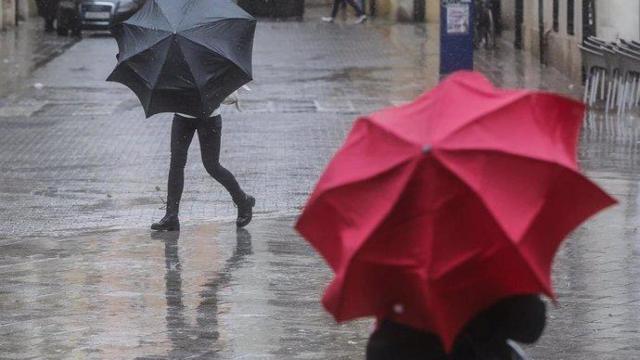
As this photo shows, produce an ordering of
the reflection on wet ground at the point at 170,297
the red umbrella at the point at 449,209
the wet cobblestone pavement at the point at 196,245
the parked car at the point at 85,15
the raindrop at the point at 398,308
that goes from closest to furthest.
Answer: the red umbrella at the point at 449,209, the raindrop at the point at 398,308, the reflection on wet ground at the point at 170,297, the wet cobblestone pavement at the point at 196,245, the parked car at the point at 85,15

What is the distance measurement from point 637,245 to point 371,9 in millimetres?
35483

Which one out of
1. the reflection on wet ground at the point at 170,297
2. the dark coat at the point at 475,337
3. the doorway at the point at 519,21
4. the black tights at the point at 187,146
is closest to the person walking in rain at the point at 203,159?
the black tights at the point at 187,146

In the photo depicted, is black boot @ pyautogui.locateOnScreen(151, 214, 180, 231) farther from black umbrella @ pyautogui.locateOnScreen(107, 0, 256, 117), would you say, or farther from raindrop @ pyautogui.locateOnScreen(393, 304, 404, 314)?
raindrop @ pyautogui.locateOnScreen(393, 304, 404, 314)

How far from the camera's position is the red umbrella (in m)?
3.80

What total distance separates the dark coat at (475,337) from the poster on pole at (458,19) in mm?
21180

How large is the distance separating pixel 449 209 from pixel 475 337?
0.57 metres

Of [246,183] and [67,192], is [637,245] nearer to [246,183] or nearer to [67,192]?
[246,183]

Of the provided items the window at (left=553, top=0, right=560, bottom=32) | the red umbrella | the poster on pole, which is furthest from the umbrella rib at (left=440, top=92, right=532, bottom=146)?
the window at (left=553, top=0, right=560, bottom=32)

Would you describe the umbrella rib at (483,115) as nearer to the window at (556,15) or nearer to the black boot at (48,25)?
the window at (556,15)

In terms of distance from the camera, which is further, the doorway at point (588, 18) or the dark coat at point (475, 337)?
the doorway at point (588, 18)

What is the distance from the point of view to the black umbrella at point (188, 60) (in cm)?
1068

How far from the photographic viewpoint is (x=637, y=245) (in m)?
10.5

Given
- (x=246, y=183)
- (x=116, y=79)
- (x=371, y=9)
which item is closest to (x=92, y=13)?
(x=371, y=9)

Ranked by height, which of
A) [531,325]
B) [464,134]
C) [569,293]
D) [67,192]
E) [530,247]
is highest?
[464,134]
